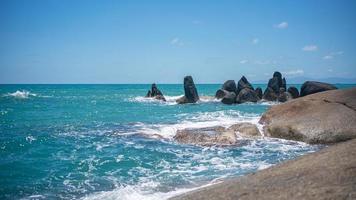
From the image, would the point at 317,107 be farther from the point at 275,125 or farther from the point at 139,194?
the point at 139,194

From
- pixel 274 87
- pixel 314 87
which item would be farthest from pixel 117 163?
pixel 274 87

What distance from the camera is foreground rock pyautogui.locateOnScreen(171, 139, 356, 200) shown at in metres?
5.30

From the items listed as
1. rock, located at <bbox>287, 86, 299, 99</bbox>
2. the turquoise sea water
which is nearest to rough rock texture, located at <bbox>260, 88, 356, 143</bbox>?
the turquoise sea water

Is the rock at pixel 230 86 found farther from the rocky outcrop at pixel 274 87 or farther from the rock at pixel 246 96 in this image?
the rocky outcrop at pixel 274 87

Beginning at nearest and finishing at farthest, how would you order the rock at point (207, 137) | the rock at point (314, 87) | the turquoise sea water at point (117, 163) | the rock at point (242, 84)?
the turquoise sea water at point (117, 163), the rock at point (207, 137), the rock at point (314, 87), the rock at point (242, 84)

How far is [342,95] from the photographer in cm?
2092

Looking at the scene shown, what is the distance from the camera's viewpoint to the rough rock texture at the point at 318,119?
17797 mm

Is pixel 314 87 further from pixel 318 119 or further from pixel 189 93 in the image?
pixel 318 119

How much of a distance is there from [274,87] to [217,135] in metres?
45.9

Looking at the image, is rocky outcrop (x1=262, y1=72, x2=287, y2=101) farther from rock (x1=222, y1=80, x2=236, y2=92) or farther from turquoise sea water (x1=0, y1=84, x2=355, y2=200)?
turquoise sea water (x1=0, y1=84, x2=355, y2=200)

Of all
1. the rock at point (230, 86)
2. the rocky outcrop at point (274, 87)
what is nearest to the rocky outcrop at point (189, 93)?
the rock at point (230, 86)

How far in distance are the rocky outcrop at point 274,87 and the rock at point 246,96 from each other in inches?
120

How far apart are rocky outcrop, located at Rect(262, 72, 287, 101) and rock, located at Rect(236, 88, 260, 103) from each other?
9.97 feet

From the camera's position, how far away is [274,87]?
62062mm
